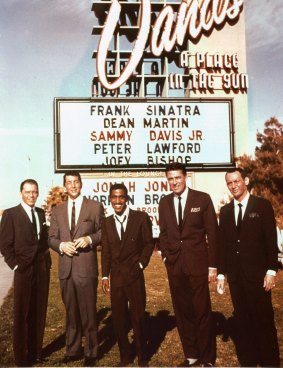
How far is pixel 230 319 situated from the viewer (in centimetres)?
742

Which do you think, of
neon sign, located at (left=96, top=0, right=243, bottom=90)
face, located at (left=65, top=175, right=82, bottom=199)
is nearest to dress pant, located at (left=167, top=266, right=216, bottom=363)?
face, located at (left=65, top=175, right=82, bottom=199)

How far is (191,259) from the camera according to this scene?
4.82 m

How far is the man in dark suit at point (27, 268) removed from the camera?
496cm

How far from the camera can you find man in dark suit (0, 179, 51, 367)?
4.96 metres

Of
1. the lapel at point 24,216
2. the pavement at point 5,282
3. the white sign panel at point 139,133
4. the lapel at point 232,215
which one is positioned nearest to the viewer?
the lapel at point 232,215

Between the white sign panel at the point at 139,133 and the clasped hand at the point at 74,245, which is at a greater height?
the white sign panel at the point at 139,133

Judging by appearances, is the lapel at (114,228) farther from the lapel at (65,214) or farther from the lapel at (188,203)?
the lapel at (188,203)

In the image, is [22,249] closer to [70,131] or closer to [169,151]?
[70,131]

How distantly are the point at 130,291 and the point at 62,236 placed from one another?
41.3 inches

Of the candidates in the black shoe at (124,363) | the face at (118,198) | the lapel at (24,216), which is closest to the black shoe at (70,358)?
the black shoe at (124,363)

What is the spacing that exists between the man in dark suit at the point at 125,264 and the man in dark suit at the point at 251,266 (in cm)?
96

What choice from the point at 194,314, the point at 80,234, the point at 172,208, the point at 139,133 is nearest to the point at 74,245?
the point at 80,234

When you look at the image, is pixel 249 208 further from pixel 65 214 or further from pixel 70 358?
pixel 70 358

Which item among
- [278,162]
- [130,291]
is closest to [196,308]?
[130,291]
